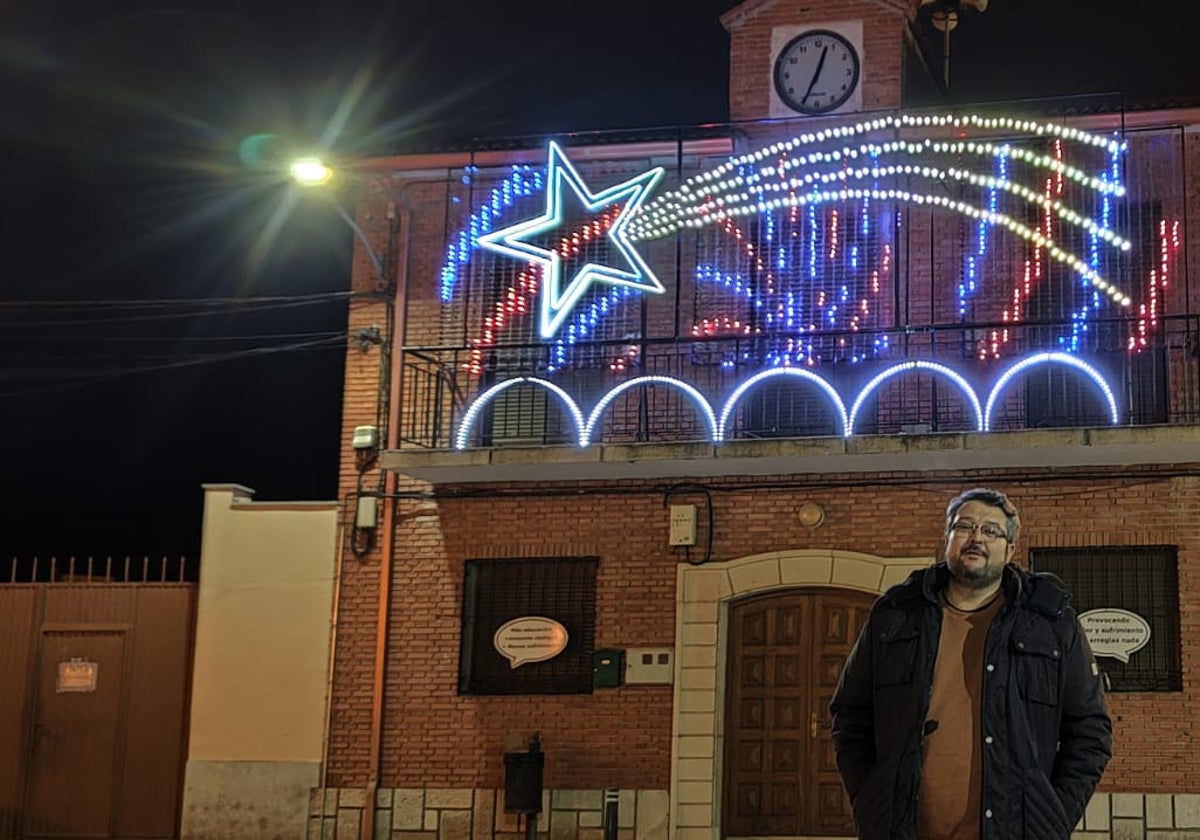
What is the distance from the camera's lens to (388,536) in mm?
15898

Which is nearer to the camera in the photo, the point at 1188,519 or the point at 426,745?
the point at 1188,519

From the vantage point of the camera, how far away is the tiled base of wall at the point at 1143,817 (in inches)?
539

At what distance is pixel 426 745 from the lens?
51.0 feet

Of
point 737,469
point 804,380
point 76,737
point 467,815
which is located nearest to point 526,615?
point 467,815

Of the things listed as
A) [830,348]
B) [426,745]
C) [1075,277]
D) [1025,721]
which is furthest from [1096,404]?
[1025,721]

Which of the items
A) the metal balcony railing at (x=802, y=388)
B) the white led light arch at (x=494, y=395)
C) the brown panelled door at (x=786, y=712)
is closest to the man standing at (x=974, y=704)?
the metal balcony railing at (x=802, y=388)

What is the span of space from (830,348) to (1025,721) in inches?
411

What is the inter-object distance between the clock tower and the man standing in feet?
37.0

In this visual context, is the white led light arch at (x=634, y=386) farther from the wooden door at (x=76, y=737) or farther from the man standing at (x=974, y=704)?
the man standing at (x=974, y=704)

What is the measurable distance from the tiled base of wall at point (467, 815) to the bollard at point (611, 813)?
103mm

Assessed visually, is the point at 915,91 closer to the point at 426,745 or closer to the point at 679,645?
the point at 679,645

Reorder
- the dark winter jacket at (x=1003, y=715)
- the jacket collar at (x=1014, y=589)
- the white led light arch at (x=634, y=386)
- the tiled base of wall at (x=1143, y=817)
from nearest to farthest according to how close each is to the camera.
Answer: the dark winter jacket at (x=1003, y=715), the jacket collar at (x=1014, y=589), the tiled base of wall at (x=1143, y=817), the white led light arch at (x=634, y=386)

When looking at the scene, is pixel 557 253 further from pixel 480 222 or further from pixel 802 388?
pixel 802 388

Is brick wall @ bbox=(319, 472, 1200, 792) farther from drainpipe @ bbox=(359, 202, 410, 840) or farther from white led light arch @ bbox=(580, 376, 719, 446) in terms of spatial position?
white led light arch @ bbox=(580, 376, 719, 446)
